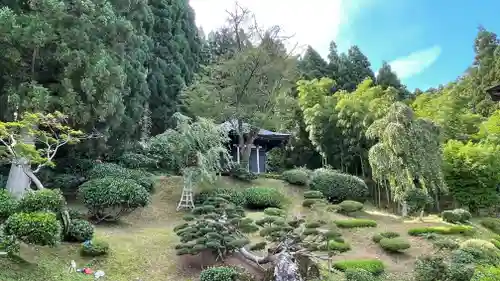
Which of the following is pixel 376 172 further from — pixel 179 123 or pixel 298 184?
pixel 179 123

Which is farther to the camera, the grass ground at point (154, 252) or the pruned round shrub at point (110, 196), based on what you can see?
the pruned round shrub at point (110, 196)

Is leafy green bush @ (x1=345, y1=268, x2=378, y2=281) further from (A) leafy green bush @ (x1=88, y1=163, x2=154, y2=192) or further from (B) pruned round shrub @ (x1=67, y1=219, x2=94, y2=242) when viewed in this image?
(A) leafy green bush @ (x1=88, y1=163, x2=154, y2=192)

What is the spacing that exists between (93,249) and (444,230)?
419 inches

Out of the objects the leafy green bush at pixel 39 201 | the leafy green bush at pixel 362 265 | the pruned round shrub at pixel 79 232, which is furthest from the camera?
the leafy green bush at pixel 362 265

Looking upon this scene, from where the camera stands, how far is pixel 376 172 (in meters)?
17.0

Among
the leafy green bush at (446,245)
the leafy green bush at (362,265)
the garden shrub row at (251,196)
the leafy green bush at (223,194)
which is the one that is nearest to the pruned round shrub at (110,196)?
the leafy green bush at (223,194)

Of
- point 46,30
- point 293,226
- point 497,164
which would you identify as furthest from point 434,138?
point 46,30

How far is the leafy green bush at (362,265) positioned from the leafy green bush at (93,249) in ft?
18.3

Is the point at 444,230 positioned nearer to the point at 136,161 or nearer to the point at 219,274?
the point at 219,274

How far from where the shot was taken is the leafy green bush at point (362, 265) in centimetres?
1108

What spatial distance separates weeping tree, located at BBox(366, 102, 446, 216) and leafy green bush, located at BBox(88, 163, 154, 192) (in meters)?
8.43

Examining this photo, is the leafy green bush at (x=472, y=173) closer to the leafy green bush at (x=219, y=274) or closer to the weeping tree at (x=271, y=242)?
the weeping tree at (x=271, y=242)

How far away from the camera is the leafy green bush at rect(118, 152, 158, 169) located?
18.4m

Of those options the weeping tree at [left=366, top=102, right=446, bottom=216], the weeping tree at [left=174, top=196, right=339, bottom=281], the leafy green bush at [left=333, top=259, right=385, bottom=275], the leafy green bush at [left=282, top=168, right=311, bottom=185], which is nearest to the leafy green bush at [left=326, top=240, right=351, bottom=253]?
the leafy green bush at [left=333, top=259, right=385, bottom=275]
